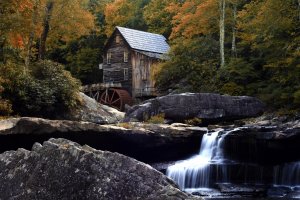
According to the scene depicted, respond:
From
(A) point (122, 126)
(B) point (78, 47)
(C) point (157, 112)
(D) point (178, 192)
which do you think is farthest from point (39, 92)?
(B) point (78, 47)

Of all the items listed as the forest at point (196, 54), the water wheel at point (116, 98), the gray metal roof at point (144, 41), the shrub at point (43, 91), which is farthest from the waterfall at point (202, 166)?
the gray metal roof at point (144, 41)

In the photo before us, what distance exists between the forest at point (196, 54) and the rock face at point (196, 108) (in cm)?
131

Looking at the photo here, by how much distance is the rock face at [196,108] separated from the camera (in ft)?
60.6

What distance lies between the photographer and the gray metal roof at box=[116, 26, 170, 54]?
3450 centimetres

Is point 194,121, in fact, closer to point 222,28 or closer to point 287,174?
point 287,174

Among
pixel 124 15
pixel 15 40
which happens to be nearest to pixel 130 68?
pixel 124 15

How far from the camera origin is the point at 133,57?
34.9 metres

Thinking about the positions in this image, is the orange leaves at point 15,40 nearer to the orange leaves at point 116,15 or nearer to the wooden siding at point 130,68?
the wooden siding at point 130,68

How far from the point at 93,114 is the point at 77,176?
16648mm

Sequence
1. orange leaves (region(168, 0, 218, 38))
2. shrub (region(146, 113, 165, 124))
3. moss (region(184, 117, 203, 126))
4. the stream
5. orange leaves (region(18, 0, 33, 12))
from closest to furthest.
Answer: the stream → orange leaves (region(18, 0, 33, 12)) → shrub (region(146, 113, 165, 124)) → moss (region(184, 117, 203, 126)) → orange leaves (region(168, 0, 218, 38))

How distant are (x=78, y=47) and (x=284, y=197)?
109 feet

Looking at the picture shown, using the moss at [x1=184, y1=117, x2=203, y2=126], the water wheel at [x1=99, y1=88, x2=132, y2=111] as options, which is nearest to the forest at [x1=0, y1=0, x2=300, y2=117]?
the moss at [x1=184, y1=117, x2=203, y2=126]

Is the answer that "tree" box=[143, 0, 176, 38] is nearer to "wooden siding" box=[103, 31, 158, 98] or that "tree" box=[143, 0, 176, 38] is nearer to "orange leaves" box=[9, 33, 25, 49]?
"wooden siding" box=[103, 31, 158, 98]

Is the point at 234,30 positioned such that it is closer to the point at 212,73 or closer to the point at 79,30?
the point at 212,73
